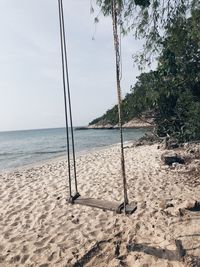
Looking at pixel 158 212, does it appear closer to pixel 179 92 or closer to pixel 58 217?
pixel 58 217

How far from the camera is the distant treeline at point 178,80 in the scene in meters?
8.65

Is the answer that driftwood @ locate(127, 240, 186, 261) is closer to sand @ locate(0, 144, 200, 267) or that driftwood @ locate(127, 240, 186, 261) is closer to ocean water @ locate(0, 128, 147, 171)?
sand @ locate(0, 144, 200, 267)

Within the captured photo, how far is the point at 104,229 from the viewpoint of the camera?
6.41m

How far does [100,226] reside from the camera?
6.58 meters

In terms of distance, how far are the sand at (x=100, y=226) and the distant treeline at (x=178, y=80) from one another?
2375mm

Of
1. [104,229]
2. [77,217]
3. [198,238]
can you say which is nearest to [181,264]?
[198,238]

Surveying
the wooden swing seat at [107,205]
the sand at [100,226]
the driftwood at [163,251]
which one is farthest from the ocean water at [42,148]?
the driftwood at [163,251]

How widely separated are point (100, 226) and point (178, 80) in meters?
5.75

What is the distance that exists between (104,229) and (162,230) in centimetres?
118

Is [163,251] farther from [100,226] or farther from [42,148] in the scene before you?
[42,148]

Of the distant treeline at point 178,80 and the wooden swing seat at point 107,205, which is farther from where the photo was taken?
the distant treeline at point 178,80

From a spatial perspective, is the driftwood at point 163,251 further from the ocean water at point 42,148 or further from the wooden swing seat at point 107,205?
the ocean water at point 42,148

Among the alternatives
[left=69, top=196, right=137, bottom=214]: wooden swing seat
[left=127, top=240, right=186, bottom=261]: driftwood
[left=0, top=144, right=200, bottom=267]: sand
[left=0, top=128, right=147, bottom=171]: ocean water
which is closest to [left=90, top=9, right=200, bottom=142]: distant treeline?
[left=0, top=144, right=200, bottom=267]: sand

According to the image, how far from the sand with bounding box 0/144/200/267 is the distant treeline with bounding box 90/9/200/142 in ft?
7.79
